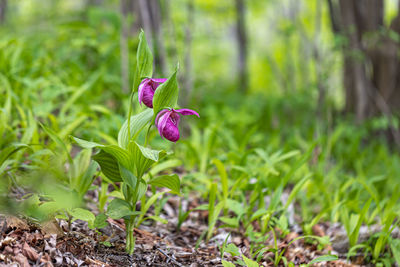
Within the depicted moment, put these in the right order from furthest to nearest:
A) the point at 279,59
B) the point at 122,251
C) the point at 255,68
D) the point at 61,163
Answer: the point at 255,68 → the point at 279,59 → the point at 61,163 → the point at 122,251

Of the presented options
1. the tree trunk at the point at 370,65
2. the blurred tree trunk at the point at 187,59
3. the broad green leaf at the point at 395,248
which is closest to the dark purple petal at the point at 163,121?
the broad green leaf at the point at 395,248

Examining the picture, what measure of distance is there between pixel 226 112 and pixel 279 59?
8535 millimetres

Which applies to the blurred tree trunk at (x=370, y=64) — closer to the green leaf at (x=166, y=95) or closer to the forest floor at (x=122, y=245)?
the forest floor at (x=122, y=245)

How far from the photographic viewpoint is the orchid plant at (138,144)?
1302 mm

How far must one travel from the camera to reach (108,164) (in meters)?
1.47

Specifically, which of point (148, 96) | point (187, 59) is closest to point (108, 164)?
point (148, 96)

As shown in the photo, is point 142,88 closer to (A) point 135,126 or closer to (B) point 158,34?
(A) point 135,126

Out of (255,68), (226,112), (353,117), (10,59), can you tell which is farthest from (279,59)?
(10,59)

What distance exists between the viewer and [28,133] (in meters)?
2.12

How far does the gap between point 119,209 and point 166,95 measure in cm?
54

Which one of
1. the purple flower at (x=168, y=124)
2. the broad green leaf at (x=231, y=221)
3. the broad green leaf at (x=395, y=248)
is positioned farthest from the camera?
the broad green leaf at (x=231, y=221)

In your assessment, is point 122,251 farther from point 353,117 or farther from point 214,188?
point 353,117

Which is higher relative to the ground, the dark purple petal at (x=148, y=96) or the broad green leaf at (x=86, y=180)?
the dark purple petal at (x=148, y=96)

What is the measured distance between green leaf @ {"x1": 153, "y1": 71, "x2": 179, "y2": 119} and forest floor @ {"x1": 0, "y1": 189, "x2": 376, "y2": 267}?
671 millimetres
